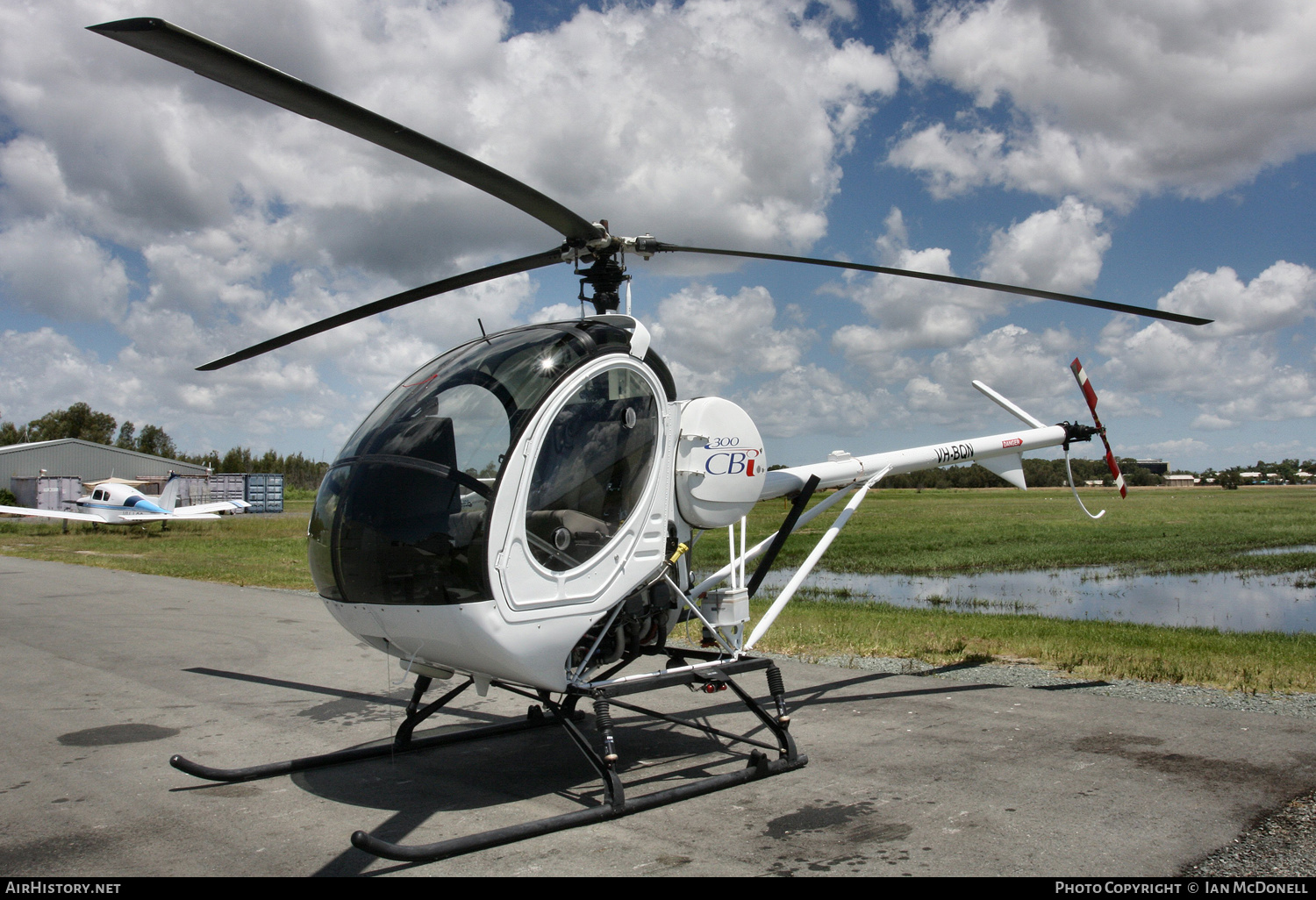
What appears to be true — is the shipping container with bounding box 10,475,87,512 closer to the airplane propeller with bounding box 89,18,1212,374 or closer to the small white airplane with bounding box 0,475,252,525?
the small white airplane with bounding box 0,475,252,525

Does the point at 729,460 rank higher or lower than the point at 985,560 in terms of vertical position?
higher

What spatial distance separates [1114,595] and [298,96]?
2221 centimetres

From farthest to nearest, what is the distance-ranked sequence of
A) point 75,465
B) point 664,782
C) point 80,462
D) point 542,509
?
point 80,462 → point 75,465 → point 664,782 → point 542,509

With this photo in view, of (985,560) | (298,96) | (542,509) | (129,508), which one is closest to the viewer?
(298,96)

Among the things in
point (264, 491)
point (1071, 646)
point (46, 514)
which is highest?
point (264, 491)

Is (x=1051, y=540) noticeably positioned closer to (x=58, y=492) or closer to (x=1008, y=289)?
(x=1008, y=289)

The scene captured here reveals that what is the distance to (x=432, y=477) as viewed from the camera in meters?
4.71

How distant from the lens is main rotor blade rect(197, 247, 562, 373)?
578 centimetres

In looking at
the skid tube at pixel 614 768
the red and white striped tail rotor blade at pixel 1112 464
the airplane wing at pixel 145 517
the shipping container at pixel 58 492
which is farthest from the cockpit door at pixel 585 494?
the shipping container at pixel 58 492

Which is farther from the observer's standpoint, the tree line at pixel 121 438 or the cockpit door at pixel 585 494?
the tree line at pixel 121 438

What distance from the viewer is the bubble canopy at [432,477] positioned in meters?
4.64

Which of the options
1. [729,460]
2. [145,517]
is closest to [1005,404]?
[729,460]

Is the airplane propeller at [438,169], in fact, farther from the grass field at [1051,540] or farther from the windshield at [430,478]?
the grass field at [1051,540]

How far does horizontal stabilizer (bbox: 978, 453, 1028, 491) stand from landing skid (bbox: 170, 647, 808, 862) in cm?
434
